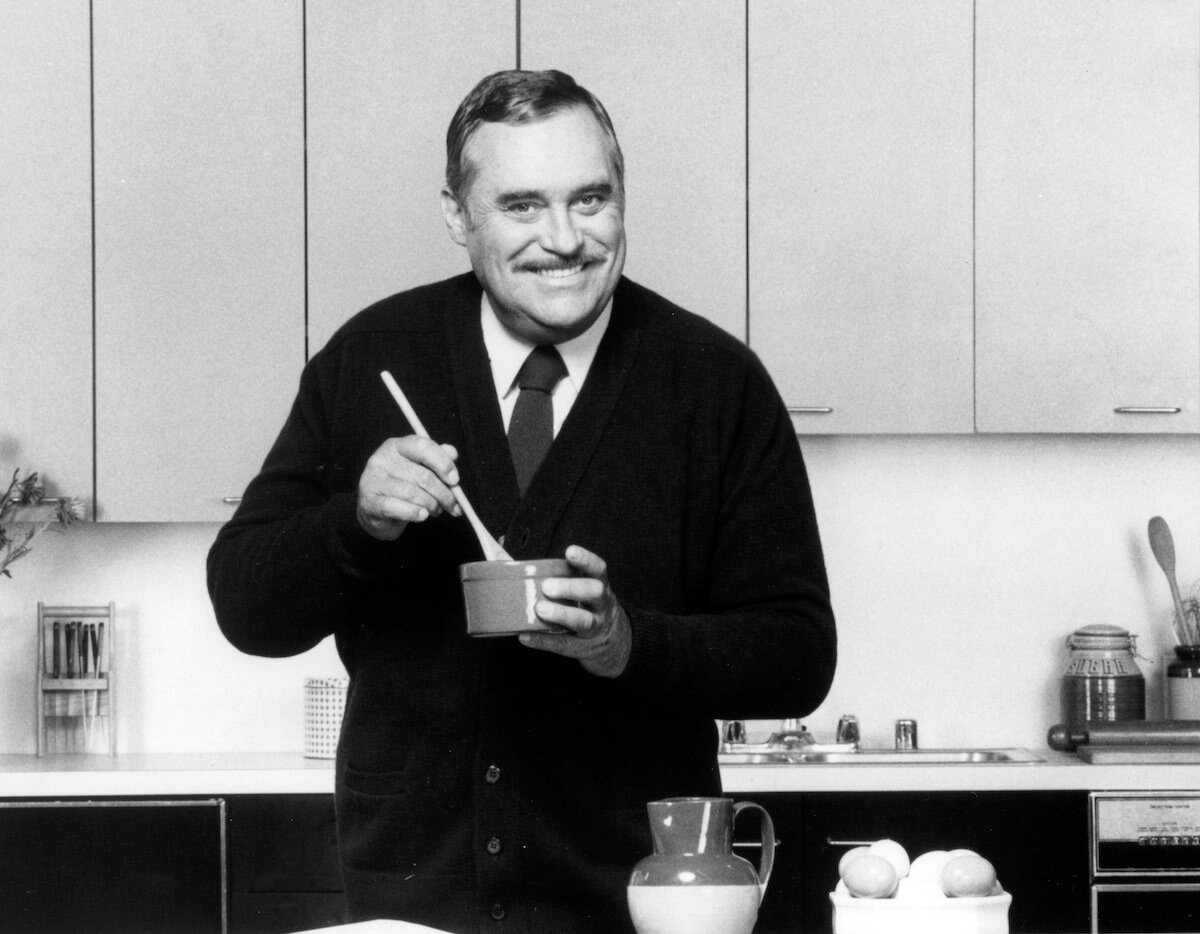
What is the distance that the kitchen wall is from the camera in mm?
3670

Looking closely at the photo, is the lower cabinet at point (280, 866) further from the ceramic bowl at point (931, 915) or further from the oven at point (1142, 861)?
the ceramic bowl at point (931, 915)

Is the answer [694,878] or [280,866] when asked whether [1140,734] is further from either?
[694,878]

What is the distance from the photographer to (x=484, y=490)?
1741 millimetres

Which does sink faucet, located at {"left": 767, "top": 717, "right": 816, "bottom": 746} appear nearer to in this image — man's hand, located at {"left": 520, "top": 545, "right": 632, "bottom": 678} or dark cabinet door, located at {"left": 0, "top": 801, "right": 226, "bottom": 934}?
dark cabinet door, located at {"left": 0, "top": 801, "right": 226, "bottom": 934}

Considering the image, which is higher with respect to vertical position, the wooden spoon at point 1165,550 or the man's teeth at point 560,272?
the man's teeth at point 560,272

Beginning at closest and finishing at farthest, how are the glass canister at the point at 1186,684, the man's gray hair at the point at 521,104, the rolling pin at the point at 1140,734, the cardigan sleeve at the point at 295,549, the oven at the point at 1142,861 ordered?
the cardigan sleeve at the point at 295,549, the man's gray hair at the point at 521,104, the oven at the point at 1142,861, the rolling pin at the point at 1140,734, the glass canister at the point at 1186,684

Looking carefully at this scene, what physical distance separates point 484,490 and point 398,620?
161 mm

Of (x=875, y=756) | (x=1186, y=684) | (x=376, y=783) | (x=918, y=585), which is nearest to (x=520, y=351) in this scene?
(x=376, y=783)

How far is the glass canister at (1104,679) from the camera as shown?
3.48 metres

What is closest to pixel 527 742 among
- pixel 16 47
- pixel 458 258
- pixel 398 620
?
pixel 398 620

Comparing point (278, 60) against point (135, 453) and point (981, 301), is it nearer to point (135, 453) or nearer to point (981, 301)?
point (135, 453)

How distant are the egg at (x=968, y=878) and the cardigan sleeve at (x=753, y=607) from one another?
1.26 feet

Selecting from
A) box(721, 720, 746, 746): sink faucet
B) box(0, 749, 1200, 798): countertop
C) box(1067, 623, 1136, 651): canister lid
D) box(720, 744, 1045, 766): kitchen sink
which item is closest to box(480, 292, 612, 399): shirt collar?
box(0, 749, 1200, 798): countertop

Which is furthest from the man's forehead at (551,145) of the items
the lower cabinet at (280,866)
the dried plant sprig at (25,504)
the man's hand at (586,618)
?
the dried plant sprig at (25,504)
